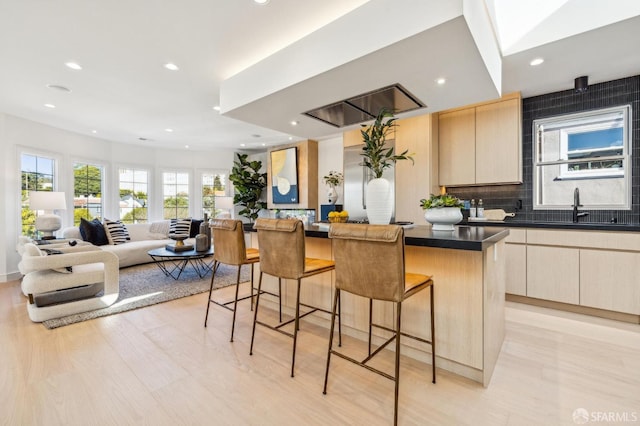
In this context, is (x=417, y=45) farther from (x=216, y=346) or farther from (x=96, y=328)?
(x=96, y=328)

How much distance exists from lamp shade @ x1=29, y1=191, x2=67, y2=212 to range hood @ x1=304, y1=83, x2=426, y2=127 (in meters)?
4.15

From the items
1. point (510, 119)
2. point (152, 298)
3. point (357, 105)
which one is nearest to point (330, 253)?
point (357, 105)

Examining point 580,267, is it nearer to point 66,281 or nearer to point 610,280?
point 610,280

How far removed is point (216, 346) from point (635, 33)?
408 centimetres

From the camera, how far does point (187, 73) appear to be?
307 centimetres

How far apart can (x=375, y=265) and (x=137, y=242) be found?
5.40m

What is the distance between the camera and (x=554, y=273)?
2.99m

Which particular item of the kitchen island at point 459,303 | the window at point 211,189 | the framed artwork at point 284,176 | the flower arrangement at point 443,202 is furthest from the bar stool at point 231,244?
the window at point 211,189

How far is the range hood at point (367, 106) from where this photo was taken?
254 cm

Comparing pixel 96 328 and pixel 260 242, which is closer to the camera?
pixel 260 242

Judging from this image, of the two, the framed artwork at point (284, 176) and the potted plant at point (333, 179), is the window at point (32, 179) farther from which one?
the potted plant at point (333, 179)

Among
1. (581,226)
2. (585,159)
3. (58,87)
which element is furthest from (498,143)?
(58,87)

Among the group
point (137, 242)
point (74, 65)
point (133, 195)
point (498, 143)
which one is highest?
point (74, 65)

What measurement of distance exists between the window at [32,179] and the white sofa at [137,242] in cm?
48
